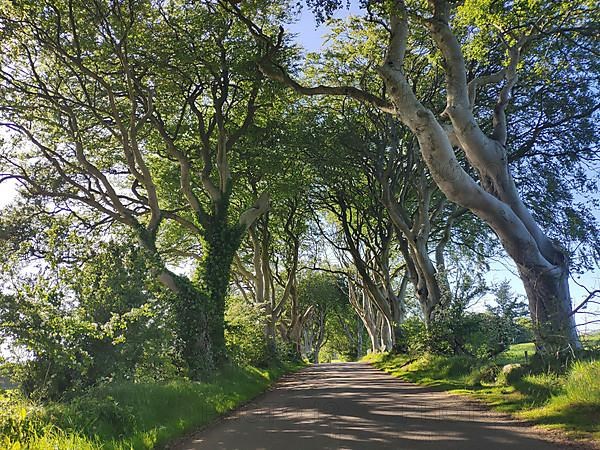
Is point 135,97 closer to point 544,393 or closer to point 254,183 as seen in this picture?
point 254,183

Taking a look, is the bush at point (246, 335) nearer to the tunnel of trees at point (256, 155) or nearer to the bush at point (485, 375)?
the tunnel of trees at point (256, 155)

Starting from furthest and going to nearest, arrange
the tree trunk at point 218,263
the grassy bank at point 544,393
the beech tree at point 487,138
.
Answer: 1. the tree trunk at point 218,263
2. the beech tree at point 487,138
3. the grassy bank at point 544,393

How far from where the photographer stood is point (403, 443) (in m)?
6.80

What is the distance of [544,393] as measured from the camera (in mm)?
8547

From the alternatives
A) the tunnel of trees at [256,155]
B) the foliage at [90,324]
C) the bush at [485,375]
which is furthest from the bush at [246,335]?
the bush at [485,375]

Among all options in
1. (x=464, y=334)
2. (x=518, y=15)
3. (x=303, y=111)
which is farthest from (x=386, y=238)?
(x=518, y=15)

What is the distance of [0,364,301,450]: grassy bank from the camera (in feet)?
20.9

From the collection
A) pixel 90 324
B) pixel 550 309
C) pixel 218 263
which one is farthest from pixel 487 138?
pixel 218 263

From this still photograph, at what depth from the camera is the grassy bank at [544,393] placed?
6.83 m

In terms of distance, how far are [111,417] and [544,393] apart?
6981 mm

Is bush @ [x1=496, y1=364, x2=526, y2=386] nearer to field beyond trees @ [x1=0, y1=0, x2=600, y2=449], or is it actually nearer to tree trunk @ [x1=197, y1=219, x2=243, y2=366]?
field beyond trees @ [x1=0, y1=0, x2=600, y2=449]

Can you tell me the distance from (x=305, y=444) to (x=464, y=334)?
458 inches

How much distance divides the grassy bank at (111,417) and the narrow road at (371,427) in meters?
0.51

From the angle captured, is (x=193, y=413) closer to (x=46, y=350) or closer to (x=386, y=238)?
(x=46, y=350)
